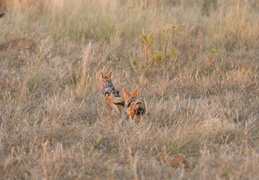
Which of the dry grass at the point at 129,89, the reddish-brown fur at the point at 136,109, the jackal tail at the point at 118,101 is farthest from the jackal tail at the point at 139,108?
the jackal tail at the point at 118,101

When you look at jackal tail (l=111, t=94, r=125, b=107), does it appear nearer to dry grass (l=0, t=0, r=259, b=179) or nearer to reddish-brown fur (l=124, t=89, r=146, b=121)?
reddish-brown fur (l=124, t=89, r=146, b=121)

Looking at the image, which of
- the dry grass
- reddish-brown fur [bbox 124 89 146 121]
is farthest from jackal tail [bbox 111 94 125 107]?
the dry grass

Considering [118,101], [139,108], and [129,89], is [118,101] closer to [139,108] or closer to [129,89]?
[139,108]

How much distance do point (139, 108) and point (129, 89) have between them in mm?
1464

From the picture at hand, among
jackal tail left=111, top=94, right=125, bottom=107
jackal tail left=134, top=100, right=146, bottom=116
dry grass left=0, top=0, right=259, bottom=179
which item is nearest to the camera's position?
dry grass left=0, top=0, right=259, bottom=179

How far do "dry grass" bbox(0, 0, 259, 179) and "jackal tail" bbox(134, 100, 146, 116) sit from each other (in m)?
0.11

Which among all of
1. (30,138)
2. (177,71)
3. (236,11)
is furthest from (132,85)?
(236,11)

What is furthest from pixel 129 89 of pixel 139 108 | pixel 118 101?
pixel 139 108

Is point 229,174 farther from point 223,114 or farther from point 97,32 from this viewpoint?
point 97,32

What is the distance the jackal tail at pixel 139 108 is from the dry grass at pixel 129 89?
11 cm

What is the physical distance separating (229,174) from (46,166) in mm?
1343

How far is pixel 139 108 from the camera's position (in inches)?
161

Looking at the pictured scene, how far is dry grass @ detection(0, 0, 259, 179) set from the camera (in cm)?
330

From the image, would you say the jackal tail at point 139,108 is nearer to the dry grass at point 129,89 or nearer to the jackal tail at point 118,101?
the dry grass at point 129,89
